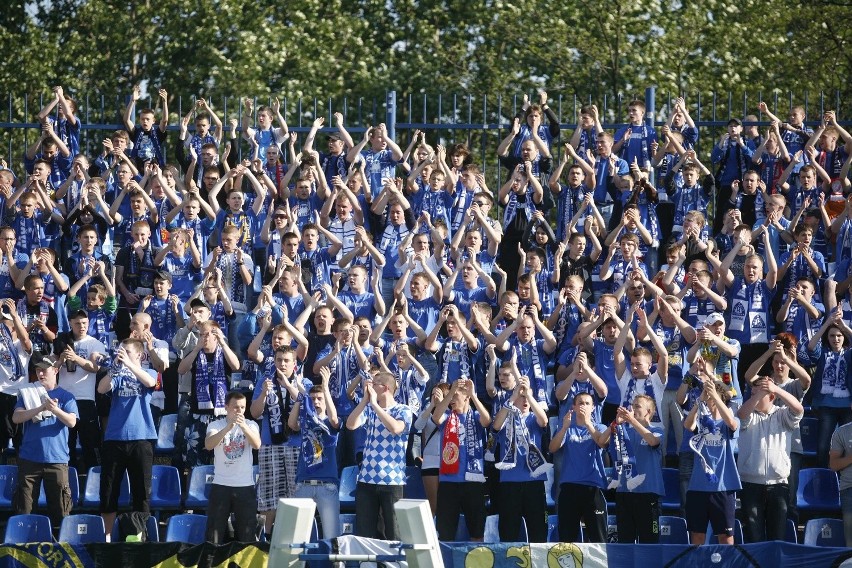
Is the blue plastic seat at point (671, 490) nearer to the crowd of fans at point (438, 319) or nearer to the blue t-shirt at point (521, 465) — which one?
the crowd of fans at point (438, 319)

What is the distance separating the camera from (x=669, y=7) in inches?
1235

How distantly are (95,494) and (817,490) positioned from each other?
23.4ft

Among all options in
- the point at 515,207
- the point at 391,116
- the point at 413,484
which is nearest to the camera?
the point at 413,484

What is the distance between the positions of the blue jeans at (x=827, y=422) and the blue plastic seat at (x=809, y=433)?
137mm

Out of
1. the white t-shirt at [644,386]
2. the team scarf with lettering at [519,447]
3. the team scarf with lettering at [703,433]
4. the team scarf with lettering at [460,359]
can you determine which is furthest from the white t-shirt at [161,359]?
the team scarf with lettering at [703,433]

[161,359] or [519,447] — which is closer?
[519,447]

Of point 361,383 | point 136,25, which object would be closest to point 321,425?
point 361,383

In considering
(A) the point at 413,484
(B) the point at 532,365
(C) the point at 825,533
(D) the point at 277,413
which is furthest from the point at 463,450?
(C) the point at 825,533

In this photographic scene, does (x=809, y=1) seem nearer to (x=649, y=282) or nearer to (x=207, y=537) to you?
(x=649, y=282)

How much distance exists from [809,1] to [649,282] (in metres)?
12.7

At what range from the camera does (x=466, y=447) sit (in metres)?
14.4

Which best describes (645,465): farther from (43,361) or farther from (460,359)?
(43,361)

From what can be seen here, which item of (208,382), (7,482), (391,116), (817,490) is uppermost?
(391,116)

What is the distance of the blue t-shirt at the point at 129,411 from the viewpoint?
47.7 feet
